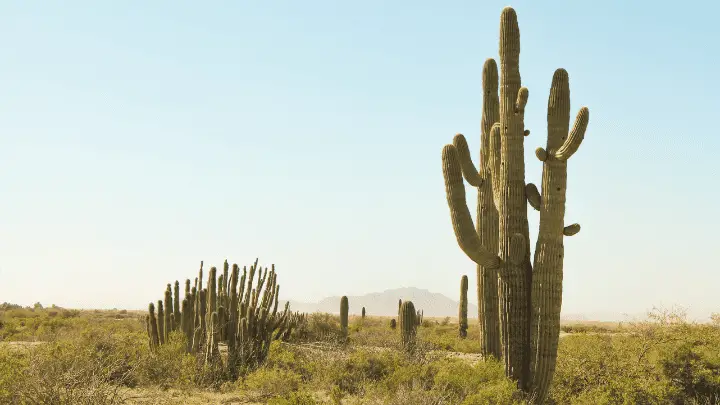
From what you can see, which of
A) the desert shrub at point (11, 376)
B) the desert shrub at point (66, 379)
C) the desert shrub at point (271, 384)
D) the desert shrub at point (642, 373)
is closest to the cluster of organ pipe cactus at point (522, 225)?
the desert shrub at point (642, 373)

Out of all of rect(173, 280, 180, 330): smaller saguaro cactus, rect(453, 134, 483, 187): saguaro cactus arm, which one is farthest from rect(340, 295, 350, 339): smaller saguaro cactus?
rect(453, 134, 483, 187): saguaro cactus arm

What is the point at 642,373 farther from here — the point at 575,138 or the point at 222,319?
the point at 222,319

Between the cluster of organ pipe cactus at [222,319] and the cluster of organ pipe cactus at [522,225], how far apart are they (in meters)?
6.18

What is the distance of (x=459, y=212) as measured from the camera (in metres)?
11.0

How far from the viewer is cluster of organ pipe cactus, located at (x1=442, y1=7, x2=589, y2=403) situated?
432 inches

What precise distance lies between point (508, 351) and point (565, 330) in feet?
93.3

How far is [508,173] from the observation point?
11586mm

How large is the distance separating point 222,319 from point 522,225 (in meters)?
7.47

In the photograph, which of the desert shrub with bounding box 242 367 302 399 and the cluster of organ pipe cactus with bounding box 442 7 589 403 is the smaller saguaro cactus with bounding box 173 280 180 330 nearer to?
the desert shrub with bounding box 242 367 302 399

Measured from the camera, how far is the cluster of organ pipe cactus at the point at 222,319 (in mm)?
14781

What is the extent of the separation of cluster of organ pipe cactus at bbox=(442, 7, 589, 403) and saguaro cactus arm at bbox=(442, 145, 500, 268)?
2 cm

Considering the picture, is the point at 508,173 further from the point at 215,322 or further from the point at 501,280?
the point at 215,322

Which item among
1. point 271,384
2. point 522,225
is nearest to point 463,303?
point 271,384

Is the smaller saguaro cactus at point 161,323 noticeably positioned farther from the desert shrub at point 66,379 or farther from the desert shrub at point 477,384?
the desert shrub at point 477,384
